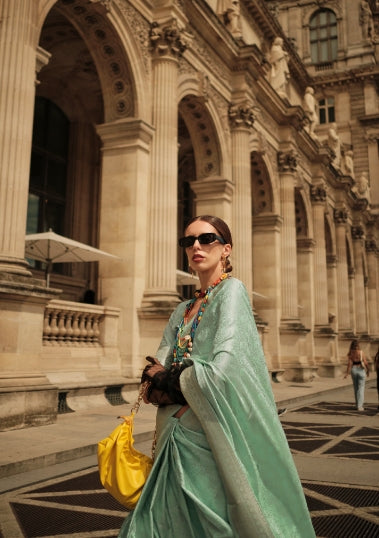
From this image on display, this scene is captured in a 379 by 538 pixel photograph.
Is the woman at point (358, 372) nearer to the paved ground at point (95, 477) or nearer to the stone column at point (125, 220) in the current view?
the paved ground at point (95, 477)

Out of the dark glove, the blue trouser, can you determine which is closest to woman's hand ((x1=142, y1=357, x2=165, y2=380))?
the dark glove

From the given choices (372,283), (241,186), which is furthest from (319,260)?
(372,283)

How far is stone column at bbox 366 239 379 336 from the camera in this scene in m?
40.3

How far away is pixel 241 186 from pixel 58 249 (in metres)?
7.74

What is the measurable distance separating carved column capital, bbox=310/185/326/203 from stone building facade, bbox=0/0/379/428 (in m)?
0.14

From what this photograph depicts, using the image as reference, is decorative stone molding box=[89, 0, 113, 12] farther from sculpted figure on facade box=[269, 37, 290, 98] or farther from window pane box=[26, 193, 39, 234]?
sculpted figure on facade box=[269, 37, 290, 98]

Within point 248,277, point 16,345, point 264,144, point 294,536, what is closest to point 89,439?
point 16,345

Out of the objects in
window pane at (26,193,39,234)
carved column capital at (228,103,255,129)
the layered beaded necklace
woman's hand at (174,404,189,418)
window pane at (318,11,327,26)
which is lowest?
woman's hand at (174,404,189,418)

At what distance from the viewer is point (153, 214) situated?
43.0ft

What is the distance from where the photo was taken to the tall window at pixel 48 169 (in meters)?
16.7

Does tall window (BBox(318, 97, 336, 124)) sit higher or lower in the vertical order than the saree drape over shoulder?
higher

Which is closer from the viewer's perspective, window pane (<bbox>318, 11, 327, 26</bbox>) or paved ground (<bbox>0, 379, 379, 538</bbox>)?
paved ground (<bbox>0, 379, 379, 538</bbox>)

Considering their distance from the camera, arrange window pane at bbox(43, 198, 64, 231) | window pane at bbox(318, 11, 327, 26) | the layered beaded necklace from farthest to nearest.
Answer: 1. window pane at bbox(318, 11, 327, 26)
2. window pane at bbox(43, 198, 64, 231)
3. the layered beaded necklace

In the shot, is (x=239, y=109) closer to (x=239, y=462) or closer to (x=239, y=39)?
(x=239, y=39)
